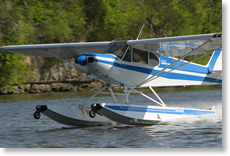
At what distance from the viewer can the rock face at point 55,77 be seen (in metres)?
25.2

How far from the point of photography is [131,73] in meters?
9.05

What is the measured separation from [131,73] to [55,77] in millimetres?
17441

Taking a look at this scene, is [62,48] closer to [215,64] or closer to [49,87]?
[215,64]

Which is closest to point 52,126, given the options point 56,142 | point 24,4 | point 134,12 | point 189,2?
point 56,142

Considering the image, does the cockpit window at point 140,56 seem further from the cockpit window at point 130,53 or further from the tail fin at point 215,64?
the tail fin at point 215,64

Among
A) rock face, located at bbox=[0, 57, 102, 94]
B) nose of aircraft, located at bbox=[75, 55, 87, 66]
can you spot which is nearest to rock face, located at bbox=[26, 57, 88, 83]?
rock face, located at bbox=[0, 57, 102, 94]

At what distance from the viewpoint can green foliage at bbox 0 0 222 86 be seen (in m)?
25.4

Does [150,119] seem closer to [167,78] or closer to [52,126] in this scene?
[167,78]

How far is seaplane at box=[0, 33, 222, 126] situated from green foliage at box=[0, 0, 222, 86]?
15621 mm

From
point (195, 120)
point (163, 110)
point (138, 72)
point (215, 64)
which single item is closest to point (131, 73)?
point (138, 72)

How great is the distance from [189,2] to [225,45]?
29.9 meters

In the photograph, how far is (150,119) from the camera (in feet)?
29.1

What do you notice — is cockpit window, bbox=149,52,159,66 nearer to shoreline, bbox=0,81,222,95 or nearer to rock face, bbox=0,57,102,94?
shoreline, bbox=0,81,222,95

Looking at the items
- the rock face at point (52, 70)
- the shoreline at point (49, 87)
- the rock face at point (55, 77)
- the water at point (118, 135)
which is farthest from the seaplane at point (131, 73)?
the rock face at point (52, 70)
